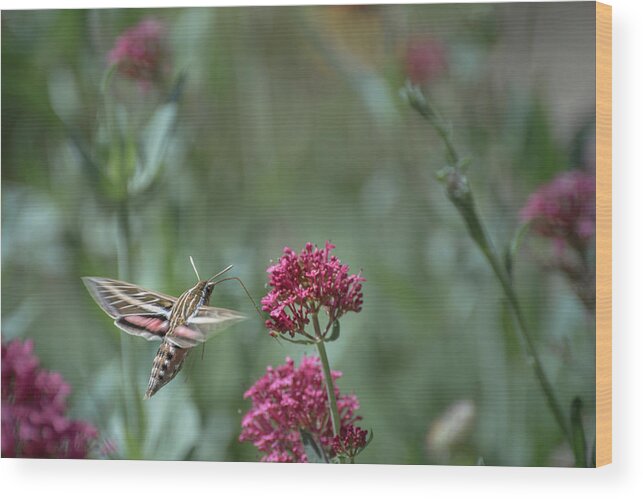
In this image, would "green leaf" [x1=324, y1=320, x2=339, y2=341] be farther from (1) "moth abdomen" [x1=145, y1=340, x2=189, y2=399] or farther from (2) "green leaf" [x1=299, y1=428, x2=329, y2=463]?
(1) "moth abdomen" [x1=145, y1=340, x2=189, y2=399]

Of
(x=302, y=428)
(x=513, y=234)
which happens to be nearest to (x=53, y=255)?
(x=302, y=428)

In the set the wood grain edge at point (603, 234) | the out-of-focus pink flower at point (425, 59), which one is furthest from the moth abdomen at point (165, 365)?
the wood grain edge at point (603, 234)

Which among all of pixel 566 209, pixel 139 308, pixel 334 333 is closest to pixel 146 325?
pixel 139 308

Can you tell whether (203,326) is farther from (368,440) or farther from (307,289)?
(368,440)

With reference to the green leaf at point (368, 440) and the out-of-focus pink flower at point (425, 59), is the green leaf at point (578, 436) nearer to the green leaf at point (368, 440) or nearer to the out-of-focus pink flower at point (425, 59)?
the green leaf at point (368, 440)

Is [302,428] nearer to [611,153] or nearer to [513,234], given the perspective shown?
[513,234]

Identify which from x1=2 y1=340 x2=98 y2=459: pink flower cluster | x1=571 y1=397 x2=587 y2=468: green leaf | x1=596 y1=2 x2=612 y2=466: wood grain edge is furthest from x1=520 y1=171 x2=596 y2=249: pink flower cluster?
x1=2 y1=340 x2=98 y2=459: pink flower cluster

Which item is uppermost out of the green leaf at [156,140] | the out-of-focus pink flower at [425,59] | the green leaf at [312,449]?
the out-of-focus pink flower at [425,59]
